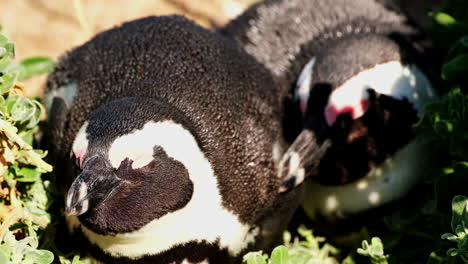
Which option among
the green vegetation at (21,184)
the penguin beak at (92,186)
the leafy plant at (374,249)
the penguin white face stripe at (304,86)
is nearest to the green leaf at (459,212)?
the leafy plant at (374,249)

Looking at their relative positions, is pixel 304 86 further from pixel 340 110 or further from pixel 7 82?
pixel 7 82

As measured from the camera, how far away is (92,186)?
4.48 ft

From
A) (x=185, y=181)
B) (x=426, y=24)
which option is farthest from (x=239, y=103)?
(x=426, y=24)

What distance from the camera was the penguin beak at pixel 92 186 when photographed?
136 cm

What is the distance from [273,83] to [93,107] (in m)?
0.51

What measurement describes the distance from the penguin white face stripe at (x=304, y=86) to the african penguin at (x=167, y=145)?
0.27ft

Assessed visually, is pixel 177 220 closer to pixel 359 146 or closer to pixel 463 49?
pixel 359 146

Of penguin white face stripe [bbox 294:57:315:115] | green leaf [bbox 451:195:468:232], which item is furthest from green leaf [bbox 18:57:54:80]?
green leaf [bbox 451:195:468:232]

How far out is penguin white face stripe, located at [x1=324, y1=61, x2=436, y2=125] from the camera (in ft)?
6.37

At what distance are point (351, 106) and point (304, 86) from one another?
152 millimetres

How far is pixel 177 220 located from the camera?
1502mm

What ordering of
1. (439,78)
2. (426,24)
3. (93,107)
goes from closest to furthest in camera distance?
(93,107)
(439,78)
(426,24)

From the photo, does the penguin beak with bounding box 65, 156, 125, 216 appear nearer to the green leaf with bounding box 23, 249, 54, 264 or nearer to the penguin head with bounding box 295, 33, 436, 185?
the green leaf with bounding box 23, 249, 54, 264

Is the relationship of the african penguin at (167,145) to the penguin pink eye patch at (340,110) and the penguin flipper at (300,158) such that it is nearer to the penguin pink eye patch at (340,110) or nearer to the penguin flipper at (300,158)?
the penguin flipper at (300,158)
